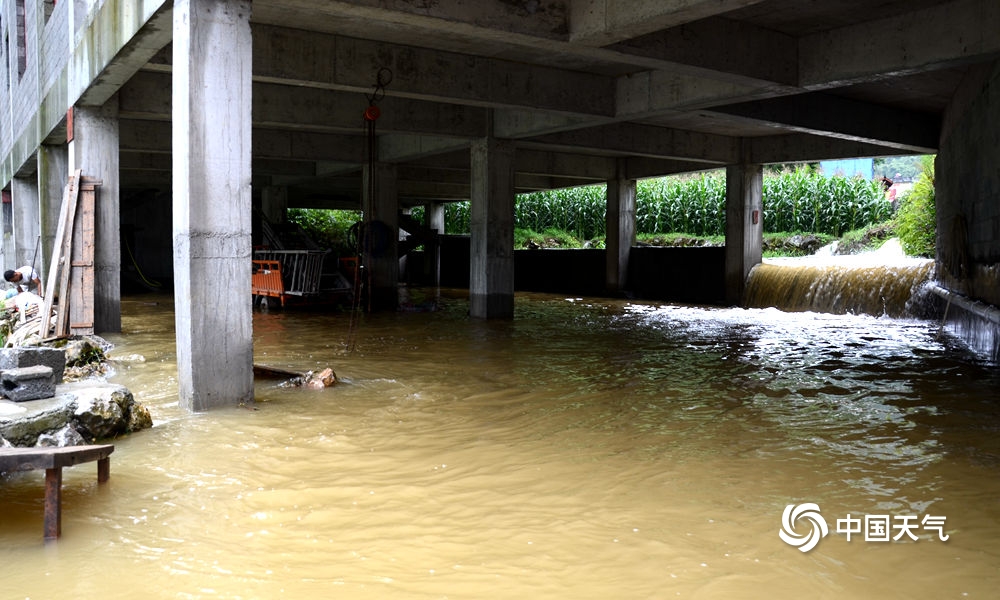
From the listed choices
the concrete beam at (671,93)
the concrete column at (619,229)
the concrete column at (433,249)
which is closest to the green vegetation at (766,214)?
the concrete column at (433,249)

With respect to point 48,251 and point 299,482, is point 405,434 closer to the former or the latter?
point 299,482

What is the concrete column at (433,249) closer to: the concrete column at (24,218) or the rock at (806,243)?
the rock at (806,243)

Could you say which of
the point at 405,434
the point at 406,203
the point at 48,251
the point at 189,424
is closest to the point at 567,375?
the point at 405,434

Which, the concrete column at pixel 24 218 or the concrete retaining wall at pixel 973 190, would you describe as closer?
the concrete retaining wall at pixel 973 190

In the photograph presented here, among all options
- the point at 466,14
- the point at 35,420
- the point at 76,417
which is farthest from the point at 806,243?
the point at 35,420

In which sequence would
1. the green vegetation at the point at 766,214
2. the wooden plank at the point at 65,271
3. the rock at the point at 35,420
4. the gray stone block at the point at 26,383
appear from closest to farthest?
the rock at the point at 35,420 < the gray stone block at the point at 26,383 < the wooden plank at the point at 65,271 < the green vegetation at the point at 766,214

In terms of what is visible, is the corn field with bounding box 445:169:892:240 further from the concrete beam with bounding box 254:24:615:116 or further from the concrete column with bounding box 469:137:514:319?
the concrete beam with bounding box 254:24:615:116

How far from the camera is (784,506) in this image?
4.75m

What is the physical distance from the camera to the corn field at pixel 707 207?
28.9m

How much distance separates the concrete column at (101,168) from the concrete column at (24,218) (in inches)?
360

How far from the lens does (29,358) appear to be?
6648 millimetres

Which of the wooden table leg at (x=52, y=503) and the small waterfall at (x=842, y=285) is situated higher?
the small waterfall at (x=842, y=285)

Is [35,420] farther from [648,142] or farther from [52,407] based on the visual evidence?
[648,142]

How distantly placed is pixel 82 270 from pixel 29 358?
6627 millimetres
